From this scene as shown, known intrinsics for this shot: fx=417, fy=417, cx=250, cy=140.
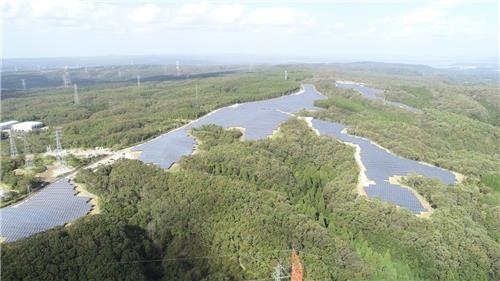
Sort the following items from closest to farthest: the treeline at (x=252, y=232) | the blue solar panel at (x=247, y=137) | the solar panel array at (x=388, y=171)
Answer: the treeline at (x=252, y=232) < the blue solar panel at (x=247, y=137) < the solar panel array at (x=388, y=171)

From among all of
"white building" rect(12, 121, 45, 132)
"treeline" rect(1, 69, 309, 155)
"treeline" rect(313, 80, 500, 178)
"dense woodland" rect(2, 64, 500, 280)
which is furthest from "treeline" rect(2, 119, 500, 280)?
"white building" rect(12, 121, 45, 132)

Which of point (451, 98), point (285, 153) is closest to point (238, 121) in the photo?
point (285, 153)

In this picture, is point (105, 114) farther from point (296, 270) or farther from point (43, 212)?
point (296, 270)

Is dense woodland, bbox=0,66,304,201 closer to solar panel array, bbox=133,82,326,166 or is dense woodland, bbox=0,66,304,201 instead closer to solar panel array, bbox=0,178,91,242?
solar panel array, bbox=0,178,91,242

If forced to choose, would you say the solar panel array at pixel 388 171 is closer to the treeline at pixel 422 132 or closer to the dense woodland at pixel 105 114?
the treeline at pixel 422 132

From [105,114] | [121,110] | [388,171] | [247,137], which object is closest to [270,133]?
[247,137]

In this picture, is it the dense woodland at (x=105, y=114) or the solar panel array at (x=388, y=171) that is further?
the dense woodland at (x=105, y=114)

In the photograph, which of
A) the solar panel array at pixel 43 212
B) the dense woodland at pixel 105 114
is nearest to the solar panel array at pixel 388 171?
the solar panel array at pixel 43 212
